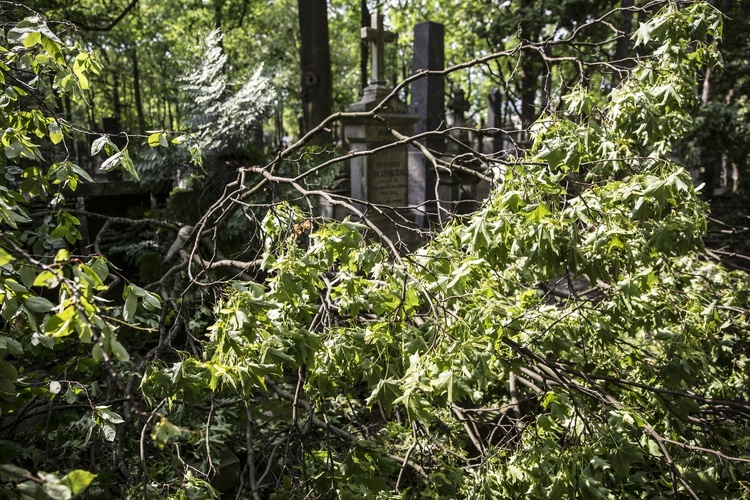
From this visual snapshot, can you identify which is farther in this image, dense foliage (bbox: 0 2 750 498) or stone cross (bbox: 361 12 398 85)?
stone cross (bbox: 361 12 398 85)

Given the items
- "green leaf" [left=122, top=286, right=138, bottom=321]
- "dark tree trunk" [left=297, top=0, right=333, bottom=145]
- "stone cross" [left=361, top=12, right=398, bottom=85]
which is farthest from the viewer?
"dark tree trunk" [left=297, top=0, right=333, bottom=145]

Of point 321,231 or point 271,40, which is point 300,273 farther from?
point 271,40

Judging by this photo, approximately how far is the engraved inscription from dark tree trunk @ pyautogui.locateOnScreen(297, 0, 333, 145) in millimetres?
1624

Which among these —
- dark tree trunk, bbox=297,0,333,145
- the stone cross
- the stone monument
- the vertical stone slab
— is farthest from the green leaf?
dark tree trunk, bbox=297,0,333,145

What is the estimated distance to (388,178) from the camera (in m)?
9.84

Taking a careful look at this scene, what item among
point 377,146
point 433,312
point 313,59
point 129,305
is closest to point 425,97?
point 377,146

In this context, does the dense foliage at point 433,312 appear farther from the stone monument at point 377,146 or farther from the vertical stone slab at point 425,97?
the vertical stone slab at point 425,97

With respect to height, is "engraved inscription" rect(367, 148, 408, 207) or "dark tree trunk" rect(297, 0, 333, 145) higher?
"dark tree trunk" rect(297, 0, 333, 145)

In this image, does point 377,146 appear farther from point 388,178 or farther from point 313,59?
point 313,59

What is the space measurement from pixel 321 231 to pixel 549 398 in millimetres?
1435

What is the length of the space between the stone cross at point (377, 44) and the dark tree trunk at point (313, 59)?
0.91 m

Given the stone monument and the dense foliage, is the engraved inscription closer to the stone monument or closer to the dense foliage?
the stone monument

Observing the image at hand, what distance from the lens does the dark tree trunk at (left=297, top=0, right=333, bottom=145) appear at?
1041 cm

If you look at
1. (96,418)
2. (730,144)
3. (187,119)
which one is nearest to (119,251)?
(187,119)
